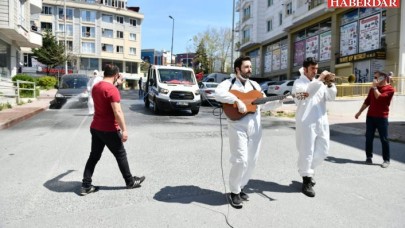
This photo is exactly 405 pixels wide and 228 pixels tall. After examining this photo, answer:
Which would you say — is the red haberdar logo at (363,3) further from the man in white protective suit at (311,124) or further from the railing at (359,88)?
the man in white protective suit at (311,124)

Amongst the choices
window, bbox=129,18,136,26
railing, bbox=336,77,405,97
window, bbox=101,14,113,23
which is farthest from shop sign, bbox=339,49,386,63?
window, bbox=129,18,136,26

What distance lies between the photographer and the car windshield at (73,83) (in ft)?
63.8

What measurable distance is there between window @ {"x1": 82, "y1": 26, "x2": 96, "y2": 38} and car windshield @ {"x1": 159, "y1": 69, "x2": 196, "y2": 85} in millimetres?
56523

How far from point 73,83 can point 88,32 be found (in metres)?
52.9

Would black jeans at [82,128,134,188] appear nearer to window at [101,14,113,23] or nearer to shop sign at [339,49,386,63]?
shop sign at [339,49,386,63]

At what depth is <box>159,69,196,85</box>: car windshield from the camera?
16438 mm

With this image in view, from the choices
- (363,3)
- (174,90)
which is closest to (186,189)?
(174,90)

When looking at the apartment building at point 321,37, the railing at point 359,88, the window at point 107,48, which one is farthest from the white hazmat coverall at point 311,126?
the window at point 107,48

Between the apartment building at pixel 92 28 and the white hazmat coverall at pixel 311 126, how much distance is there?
2528 inches

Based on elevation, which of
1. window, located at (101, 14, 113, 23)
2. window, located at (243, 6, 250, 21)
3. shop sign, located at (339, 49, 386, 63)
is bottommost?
shop sign, located at (339, 49, 386, 63)

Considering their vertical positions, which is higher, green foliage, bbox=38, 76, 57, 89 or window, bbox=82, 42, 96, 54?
window, bbox=82, 42, 96, 54

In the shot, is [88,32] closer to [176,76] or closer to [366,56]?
[366,56]

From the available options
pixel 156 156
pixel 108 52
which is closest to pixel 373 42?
pixel 156 156

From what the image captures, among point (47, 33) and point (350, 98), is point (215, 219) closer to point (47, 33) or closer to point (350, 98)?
point (350, 98)
